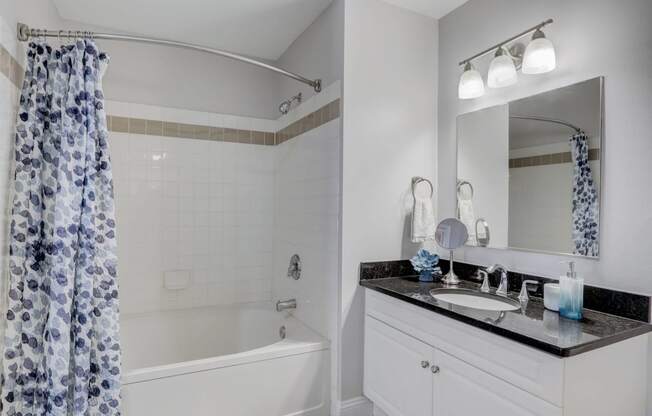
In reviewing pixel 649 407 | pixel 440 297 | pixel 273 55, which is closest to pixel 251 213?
pixel 273 55

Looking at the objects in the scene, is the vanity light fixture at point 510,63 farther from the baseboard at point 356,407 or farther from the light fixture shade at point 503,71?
the baseboard at point 356,407

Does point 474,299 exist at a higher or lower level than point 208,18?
lower

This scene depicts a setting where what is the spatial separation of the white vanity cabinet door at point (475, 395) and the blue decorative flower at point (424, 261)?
588 mm

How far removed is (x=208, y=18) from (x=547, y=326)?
2.60 m

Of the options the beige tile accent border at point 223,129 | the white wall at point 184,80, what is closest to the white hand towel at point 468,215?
the beige tile accent border at point 223,129

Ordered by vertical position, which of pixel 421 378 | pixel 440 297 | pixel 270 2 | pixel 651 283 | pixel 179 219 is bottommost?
pixel 421 378

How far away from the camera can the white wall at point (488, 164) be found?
1942 millimetres

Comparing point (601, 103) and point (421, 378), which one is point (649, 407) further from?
point (601, 103)

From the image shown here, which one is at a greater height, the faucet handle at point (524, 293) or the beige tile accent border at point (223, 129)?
the beige tile accent border at point (223, 129)

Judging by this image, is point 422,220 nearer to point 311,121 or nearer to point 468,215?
point 468,215

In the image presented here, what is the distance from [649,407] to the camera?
52.9 inches

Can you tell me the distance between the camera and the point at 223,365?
6.09 ft

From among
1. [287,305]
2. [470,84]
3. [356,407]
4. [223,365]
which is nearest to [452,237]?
[470,84]

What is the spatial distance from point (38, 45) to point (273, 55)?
1732 millimetres
